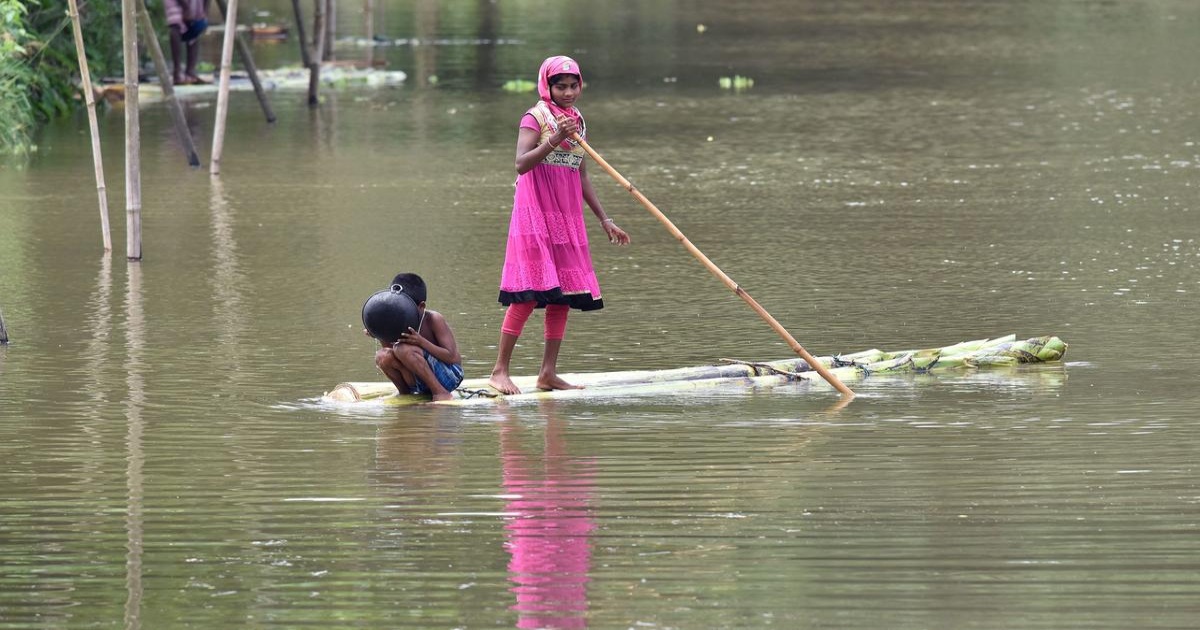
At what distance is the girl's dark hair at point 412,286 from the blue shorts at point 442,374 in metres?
0.23

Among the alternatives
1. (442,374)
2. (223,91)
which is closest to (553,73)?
(442,374)

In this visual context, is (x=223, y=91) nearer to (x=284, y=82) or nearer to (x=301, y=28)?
(x=301, y=28)

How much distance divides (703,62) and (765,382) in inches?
773

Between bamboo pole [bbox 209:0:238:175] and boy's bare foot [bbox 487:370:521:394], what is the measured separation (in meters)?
Result: 7.46

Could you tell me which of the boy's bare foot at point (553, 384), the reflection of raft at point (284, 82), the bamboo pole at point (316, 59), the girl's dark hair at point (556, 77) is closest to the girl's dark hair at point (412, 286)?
the boy's bare foot at point (553, 384)

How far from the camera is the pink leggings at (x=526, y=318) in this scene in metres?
8.23

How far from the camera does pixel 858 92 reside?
73.5ft

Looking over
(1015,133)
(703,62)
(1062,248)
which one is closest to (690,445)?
(1062,248)

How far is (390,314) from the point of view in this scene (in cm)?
778

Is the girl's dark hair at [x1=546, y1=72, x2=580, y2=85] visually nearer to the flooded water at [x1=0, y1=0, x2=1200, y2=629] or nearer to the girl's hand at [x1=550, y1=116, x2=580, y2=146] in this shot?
the girl's hand at [x1=550, y1=116, x2=580, y2=146]

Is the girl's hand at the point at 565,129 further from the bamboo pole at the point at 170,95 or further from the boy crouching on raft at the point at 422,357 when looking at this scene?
the bamboo pole at the point at 170,95

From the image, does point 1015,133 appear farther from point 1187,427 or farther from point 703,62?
point 1187,427

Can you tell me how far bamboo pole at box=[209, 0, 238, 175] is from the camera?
1531 cm

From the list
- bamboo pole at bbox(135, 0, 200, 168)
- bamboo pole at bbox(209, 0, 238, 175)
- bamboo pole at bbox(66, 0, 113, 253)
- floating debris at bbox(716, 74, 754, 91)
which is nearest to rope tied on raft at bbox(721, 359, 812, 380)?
bamboo pole at bbox(66, 0, 113, 253)
